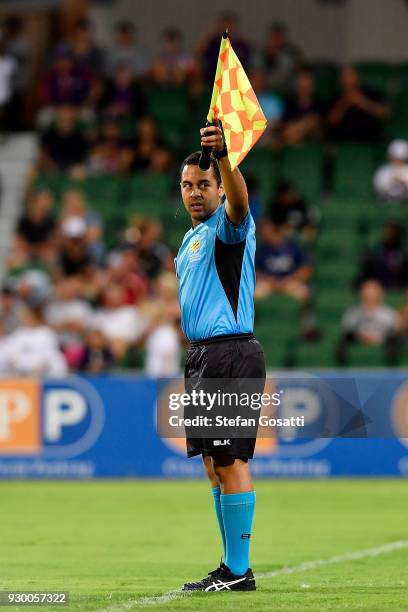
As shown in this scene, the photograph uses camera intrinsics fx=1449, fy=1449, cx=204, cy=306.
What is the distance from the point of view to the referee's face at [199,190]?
738cm

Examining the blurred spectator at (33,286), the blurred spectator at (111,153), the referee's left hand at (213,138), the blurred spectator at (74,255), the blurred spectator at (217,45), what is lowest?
the blurred spectator at (33,286)

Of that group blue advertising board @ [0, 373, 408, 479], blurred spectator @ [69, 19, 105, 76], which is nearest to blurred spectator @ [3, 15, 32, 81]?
blurred spectator @ [69, 19, 105, 76]

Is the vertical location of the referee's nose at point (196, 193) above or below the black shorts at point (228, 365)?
above

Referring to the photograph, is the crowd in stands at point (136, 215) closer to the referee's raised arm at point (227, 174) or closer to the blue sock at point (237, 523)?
the blue sock at point (237, 523)

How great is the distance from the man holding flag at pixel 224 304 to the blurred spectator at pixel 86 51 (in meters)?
14.6

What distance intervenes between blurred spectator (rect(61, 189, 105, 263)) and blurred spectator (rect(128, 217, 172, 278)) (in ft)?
1.70

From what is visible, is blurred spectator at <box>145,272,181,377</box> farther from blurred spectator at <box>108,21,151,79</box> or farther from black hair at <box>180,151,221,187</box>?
black hair at <box>180,151,221,187</box>

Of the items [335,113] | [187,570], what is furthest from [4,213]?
[187,570]

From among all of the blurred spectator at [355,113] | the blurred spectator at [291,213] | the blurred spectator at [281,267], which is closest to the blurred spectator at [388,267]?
the blurred spectator at [281,267]

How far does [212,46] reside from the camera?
21.6 m

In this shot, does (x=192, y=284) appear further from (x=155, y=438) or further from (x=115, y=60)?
(x=115, y=60)

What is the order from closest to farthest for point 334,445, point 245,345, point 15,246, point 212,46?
point 245,345
point 334,445
point 15,246
point 212,46

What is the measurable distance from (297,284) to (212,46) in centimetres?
510

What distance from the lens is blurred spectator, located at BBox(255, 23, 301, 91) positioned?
21.9m
